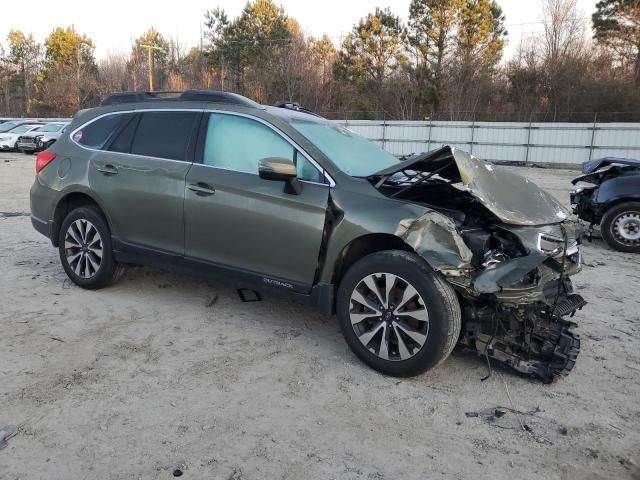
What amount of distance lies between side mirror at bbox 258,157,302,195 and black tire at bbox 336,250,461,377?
0.75 m

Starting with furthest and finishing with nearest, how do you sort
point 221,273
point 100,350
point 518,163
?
point 518,163 < point 221,273 < point 100,350

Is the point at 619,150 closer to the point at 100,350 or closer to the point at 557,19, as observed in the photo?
the point at 557,19

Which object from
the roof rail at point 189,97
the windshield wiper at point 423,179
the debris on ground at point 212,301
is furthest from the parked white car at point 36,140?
the windshield wiper at point 423,179

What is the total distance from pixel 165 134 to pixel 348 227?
200 centimetres

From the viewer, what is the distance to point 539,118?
30.1 metres

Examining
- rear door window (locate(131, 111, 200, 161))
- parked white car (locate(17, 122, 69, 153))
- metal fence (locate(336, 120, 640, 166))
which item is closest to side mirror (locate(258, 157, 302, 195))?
rear door window (locate(131, 111, 200, 161))

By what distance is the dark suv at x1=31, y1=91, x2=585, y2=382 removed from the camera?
3.26m

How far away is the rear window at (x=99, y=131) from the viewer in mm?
4851

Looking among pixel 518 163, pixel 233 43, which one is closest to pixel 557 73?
pixel 518 163

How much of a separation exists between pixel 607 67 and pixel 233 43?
29.8 meters

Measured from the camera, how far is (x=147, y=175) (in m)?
4.43

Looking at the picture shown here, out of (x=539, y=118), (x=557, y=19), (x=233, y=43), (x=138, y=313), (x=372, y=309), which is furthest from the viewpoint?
(x=233, y=43)

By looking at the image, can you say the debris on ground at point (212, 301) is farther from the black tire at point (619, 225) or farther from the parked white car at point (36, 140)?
the parked white car at point (36, 140)

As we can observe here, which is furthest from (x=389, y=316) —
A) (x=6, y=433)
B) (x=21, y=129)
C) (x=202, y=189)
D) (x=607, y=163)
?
(x=21, y=129)
